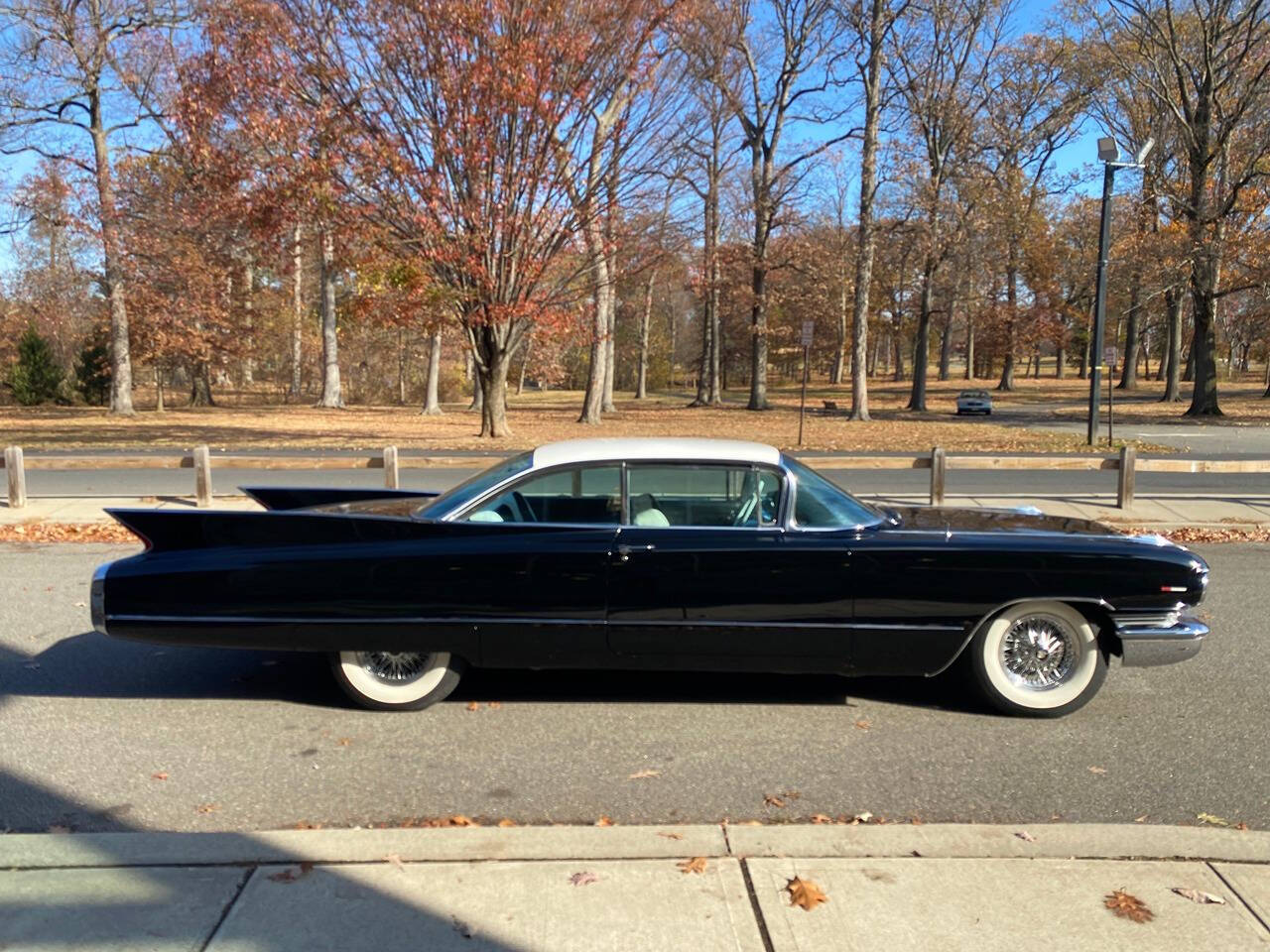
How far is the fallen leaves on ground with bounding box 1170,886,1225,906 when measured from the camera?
3.04 m

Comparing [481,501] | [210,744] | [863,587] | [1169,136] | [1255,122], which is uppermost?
[1169,136]

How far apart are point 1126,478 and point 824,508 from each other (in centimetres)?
816

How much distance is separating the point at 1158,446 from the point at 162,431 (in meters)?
26.0

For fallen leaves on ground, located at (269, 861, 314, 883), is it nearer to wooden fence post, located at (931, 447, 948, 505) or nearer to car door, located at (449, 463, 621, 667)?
car door, located at (449, 463, 621, 667)

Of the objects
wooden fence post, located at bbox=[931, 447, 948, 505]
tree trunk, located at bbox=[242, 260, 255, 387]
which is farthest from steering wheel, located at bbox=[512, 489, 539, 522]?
tree trunk, located at bbox=[242, 260, 255, 387]

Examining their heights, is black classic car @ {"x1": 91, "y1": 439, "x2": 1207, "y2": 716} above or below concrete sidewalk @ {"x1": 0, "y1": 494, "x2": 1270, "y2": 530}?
above

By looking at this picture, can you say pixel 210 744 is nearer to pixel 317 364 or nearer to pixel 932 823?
pixel 932 823

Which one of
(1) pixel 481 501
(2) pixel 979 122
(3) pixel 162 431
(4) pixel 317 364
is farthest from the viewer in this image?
(4) pixel 317 364

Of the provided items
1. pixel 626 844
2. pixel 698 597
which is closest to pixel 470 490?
pixel 698 597

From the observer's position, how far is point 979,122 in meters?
38.1

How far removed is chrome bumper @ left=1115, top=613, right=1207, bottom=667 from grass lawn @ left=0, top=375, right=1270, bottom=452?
1748 centimetres

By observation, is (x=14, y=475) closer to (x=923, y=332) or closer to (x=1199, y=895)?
(x=1199, y=895)

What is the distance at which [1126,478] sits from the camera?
37.1ft

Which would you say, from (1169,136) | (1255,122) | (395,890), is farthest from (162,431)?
(1169,136)
